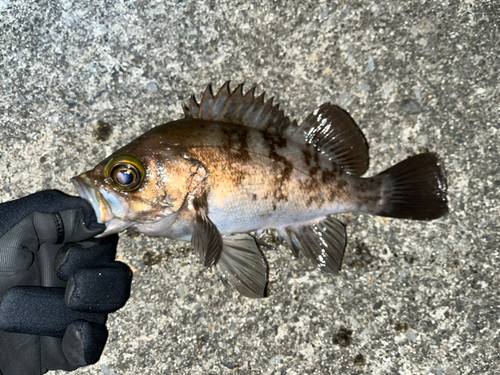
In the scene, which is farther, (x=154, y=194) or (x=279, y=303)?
(x=279, y=303)

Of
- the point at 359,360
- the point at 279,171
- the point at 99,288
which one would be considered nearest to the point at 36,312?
the point at 99,288

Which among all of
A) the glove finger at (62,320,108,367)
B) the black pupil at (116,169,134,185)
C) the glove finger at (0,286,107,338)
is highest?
the black pupil at (116,169,134,185)

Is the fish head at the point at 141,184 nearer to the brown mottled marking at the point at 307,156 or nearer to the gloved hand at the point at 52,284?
the gloved hand at the point at 52,284

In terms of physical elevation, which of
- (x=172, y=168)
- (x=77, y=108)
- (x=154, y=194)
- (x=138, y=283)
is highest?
(x=77, y=108)

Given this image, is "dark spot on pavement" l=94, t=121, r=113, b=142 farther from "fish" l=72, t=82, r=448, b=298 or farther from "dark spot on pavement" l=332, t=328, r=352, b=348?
"dark spot on pavement" l=332, t=328, r=352, b=348

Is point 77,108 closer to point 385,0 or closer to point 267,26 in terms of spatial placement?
point 267,26

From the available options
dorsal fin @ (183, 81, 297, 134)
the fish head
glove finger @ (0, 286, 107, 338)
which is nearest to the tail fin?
dorsal fin @ (183, 81, 297, 134)

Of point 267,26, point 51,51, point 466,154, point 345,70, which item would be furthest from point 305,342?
point 51,51
